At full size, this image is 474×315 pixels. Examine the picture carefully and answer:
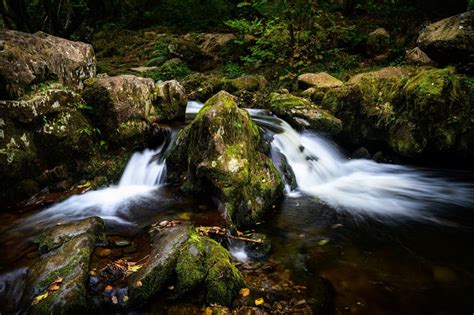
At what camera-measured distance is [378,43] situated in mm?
12766

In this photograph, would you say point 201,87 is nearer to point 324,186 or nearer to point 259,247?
point 324,186

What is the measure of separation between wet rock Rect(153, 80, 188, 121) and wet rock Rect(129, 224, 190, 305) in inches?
171

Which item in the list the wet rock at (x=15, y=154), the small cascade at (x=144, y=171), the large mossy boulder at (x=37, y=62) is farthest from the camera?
the small cascade at (x=144, y=171)

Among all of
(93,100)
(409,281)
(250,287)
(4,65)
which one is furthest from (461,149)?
(4,65)

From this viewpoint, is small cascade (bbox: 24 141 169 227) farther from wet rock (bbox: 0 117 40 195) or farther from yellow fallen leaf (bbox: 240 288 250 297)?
yellow fallen leaf (bbox: 240 288 250 297)

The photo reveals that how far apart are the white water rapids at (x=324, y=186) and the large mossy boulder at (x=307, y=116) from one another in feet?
0.87

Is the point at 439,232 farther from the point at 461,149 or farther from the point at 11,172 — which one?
the point at 11,172

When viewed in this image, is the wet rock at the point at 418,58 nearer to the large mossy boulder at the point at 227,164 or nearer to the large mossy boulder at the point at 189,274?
the large mossy boulder at the point at 227,164

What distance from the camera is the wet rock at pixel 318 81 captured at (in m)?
10.1

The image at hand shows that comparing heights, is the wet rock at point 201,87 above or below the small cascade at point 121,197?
above

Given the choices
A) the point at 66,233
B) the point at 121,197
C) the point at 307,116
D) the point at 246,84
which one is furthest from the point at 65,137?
the point at 246,84

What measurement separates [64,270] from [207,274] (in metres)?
1.43

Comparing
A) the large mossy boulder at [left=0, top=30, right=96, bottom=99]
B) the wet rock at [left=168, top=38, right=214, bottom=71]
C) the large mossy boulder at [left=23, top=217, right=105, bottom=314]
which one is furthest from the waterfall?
the wet rock at [left=168, top=38, right=214, bottom=71]

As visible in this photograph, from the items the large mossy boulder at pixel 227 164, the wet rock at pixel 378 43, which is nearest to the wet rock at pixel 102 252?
the large mossy boulder at pixel 227 164
